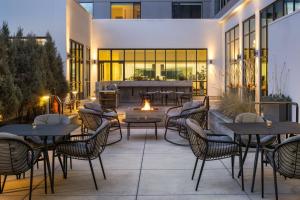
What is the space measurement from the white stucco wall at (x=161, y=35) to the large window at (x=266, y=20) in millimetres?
9762

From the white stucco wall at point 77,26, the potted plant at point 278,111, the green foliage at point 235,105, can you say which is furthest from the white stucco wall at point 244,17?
the white stucco wall at point 77,26

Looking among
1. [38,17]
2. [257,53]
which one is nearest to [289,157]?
[257,53]

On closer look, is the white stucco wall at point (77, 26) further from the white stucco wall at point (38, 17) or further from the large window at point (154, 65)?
the large window at point (154, 65)

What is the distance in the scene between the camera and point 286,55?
39.8 feet

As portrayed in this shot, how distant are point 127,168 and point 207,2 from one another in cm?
3045

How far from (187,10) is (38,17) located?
1832cm

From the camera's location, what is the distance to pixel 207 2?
36.4 metres

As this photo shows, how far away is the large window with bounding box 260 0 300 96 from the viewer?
17044 millimetres

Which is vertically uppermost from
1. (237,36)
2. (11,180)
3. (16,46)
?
(237,36)

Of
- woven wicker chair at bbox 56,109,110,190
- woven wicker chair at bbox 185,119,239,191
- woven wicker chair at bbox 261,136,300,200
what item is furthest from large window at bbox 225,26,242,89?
woven wicker chair at bbox 261,136,300,200

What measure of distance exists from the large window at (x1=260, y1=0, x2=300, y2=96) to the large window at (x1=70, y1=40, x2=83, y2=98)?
325 inches

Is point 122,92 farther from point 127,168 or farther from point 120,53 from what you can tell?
point 127,168

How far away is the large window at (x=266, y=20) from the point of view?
55.9 feet

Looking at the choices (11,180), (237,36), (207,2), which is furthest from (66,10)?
(207,2)
